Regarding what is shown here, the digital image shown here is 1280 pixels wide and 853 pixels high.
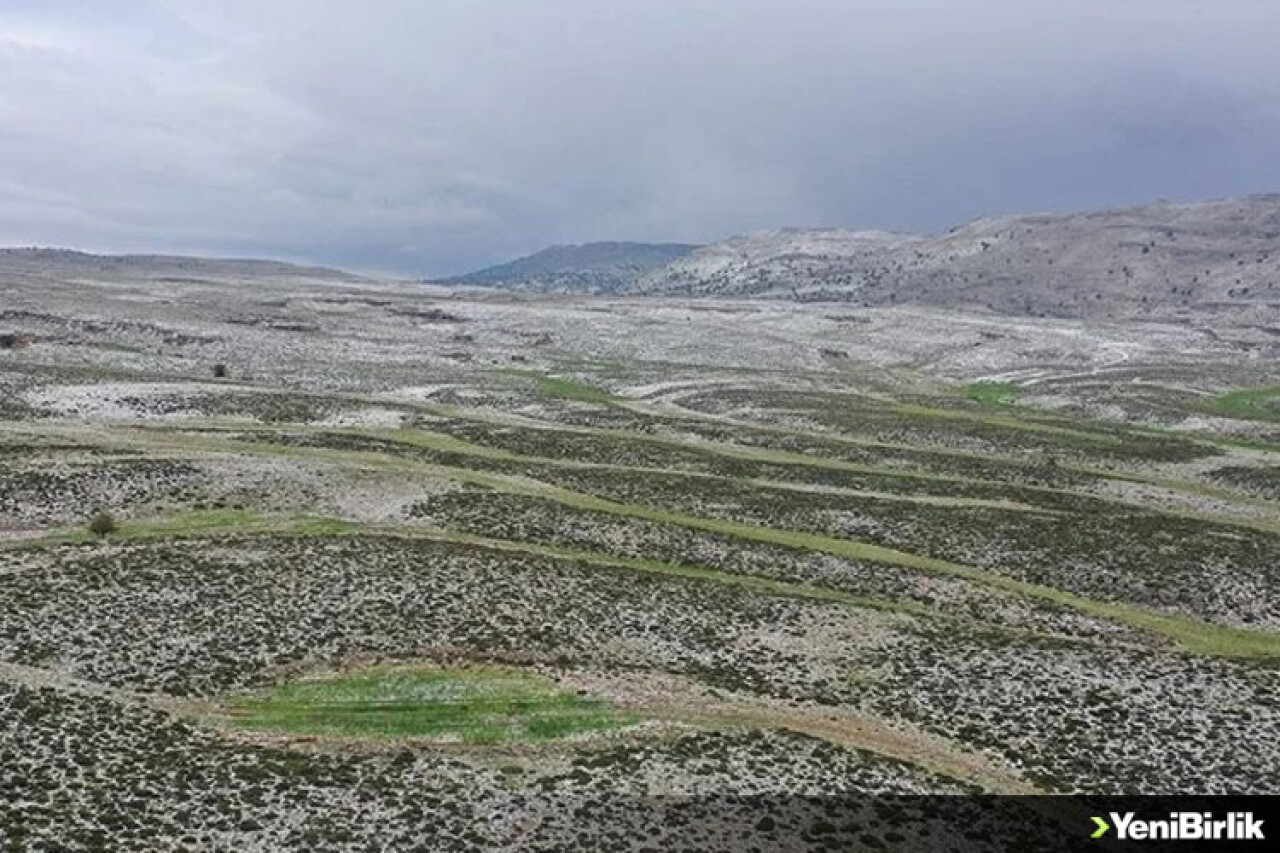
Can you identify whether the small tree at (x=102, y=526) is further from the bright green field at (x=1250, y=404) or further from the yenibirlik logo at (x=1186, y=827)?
the bright green field at (x=1250, y=404)

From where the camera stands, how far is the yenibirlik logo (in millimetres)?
29094

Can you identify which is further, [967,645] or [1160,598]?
[1160,598]

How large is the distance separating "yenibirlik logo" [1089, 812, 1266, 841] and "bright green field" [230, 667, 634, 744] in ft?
48.1

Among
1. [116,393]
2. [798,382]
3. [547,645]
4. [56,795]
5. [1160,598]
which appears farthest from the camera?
[798,382]

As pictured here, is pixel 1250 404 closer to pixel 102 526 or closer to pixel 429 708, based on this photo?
pixel 429 708

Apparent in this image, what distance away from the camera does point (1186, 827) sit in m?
29.6

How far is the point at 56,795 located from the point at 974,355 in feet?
511

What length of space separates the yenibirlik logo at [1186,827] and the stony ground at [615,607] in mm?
1422

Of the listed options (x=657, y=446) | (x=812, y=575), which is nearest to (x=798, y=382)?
(x=657, y=446)

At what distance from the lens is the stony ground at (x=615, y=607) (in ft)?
92.9

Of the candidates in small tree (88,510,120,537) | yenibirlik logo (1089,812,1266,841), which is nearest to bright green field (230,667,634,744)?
yenibirlik logo (1089,812,1266,841)

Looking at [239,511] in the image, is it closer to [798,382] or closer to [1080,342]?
[798,382]

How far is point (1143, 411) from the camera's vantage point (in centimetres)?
10906

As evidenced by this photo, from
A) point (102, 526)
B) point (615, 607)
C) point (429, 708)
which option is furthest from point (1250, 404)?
point (102, 526)
